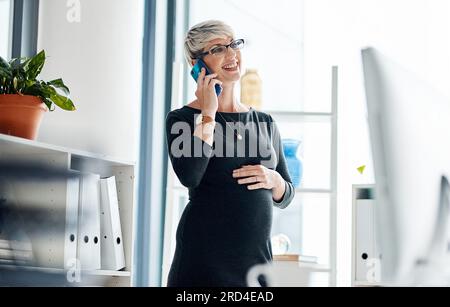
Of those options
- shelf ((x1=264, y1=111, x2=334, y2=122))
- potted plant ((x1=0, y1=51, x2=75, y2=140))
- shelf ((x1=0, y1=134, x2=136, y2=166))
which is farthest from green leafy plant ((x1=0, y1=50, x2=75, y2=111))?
shelf ((x1=264, y1=111, x2=334, y2=122))

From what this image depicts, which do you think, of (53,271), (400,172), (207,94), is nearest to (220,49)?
(207,94)

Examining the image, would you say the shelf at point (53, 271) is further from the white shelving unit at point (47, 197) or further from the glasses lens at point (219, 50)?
the glasses lens at point (219, 50)

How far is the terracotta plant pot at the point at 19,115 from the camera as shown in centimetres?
198

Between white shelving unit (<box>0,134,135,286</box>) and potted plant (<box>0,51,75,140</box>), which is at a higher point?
potted plant (<box>0,51,75,140</box>)

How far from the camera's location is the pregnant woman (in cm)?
195

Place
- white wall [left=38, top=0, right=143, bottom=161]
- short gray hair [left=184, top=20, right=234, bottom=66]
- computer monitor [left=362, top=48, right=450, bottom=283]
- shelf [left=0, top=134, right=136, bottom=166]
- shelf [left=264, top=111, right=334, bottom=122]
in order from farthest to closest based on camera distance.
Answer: shelf [left=264, top=111, right=334, bottom=122] → white wall [left=38, top=0, right=143, bottom=161] → short gray hair [left=184, top=20, right=234, bottom=66] → shelf [left=0, top=134, right=136, bottom=166] → computer monitor [left=362, top=48, right=450, bottom=283]

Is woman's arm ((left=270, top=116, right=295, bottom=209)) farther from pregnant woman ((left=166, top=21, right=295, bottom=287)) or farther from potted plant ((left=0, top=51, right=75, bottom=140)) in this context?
potted plant ((left=0, top=51, right=75, bottom=140))

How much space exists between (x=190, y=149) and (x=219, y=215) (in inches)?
8.6

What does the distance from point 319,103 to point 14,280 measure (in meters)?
1.40

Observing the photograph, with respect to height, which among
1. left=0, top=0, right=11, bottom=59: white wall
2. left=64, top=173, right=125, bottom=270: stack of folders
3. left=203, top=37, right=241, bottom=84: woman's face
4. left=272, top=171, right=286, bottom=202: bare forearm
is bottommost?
left=64, top=173, right=125, bottom=270: stack of folders

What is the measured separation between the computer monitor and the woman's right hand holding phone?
1263 millimetres

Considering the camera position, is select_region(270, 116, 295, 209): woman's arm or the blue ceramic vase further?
the blue ceramic vase

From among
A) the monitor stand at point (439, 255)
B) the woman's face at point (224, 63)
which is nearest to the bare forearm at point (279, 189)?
the woman's face at point (224, 63)

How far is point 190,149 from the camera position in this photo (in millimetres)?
2070
